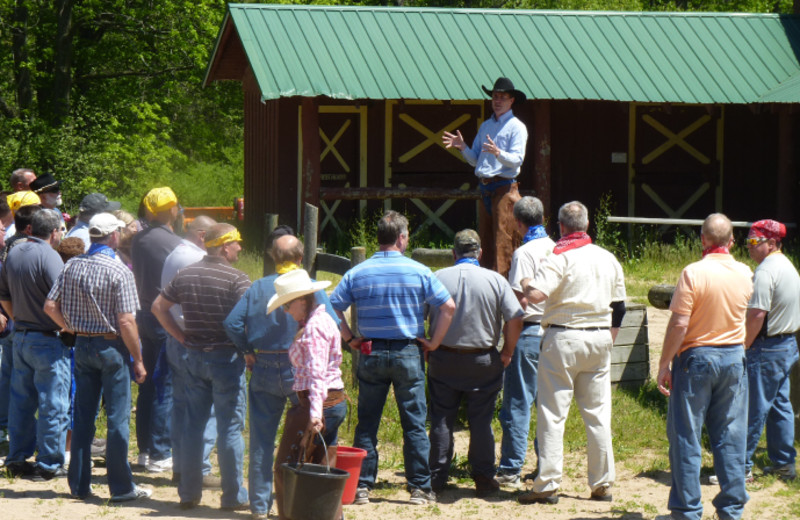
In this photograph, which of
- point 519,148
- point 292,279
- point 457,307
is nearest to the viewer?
point 292,279

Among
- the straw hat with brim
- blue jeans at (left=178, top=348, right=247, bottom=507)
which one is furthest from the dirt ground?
the straw hat with brim

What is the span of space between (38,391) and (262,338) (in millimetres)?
2106

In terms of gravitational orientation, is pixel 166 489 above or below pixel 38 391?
below

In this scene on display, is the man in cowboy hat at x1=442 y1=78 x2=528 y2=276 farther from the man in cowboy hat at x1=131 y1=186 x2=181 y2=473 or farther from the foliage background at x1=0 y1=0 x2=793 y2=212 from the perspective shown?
the foliage background at x1=0 y1=0 x2=793 y2=212

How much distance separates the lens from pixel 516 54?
15773 millimetres

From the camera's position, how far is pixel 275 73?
1438 cm

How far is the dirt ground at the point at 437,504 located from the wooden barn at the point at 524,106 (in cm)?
699

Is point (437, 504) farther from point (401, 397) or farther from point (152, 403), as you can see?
point (152, 403)

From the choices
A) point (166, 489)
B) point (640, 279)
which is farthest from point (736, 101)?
point (166, 489)

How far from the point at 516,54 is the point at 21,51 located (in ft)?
40.2

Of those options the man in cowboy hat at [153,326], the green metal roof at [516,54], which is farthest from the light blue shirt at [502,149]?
the green metal roof at [516,54]

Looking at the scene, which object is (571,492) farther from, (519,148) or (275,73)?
(275,73)

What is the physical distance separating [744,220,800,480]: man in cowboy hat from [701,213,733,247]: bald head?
2.89ft

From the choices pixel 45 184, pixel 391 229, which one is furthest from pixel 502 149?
pixel 45 184
